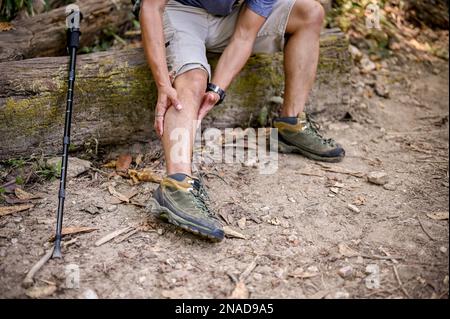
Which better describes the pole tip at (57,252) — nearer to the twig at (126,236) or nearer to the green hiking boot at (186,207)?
the twig at (126,236)

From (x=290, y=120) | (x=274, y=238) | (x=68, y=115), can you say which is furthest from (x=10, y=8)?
(x=274, y=238)

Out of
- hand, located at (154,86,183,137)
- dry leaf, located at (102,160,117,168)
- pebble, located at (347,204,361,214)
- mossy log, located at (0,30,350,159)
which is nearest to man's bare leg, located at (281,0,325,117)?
mossy log, located at (0,30,350,159)

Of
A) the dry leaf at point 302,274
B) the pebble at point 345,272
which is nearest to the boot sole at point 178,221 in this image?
the dry leaf at point 302,274

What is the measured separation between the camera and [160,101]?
2.80m

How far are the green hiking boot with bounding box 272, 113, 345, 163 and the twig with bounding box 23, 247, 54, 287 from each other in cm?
191

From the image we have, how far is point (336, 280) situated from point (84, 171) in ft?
6.17

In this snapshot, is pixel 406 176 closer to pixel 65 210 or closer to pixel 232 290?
pixel 232 290

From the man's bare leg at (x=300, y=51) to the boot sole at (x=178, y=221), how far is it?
141 cm

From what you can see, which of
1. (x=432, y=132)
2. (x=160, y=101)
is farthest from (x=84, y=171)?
(x=432, y=132)

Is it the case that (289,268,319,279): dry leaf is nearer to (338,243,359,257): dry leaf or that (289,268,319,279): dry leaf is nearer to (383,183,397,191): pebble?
(338,243,359,257): dry leaf

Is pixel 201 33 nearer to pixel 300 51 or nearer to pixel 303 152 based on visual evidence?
pixel 300 51

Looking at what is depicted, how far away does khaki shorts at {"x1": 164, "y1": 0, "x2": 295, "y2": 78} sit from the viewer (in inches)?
117

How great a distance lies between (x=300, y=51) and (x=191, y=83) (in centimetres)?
101

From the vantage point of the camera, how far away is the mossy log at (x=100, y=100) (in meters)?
3.12
